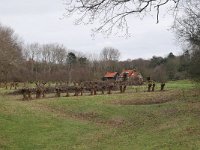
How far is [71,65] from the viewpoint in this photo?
10606 centimetres

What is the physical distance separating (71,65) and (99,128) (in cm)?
8583

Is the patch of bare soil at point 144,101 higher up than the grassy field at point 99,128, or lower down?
higher up

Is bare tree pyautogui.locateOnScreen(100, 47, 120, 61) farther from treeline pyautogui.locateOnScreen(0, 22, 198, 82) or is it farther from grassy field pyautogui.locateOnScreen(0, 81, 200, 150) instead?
grassy field pyautogui.locateOnScreen(0, 81, 200, 150)

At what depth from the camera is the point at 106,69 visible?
11719 centimetres

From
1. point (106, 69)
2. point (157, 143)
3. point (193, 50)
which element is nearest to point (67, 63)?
point (106, 69)

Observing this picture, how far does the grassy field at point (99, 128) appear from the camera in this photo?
14953 millimetres

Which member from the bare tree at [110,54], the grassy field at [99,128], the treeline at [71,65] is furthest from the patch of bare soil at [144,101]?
the bare tree at [110,54]

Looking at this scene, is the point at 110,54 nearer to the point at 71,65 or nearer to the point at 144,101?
the point at 71,65

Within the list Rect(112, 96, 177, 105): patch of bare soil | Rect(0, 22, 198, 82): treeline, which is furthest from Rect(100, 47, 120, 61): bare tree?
Rect(112, 96, 177, 105): patch of bare soil

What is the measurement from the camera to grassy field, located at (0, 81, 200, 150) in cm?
1495

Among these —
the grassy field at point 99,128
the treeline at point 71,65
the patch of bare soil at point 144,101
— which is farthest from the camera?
the treeline at point 71,65

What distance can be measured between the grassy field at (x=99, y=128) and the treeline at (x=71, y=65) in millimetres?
33943

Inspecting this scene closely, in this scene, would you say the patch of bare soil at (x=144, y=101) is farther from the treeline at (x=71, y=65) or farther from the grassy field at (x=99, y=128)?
the treeline at (x=71, y=65)

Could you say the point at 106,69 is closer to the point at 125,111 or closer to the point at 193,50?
the point at 193,50
